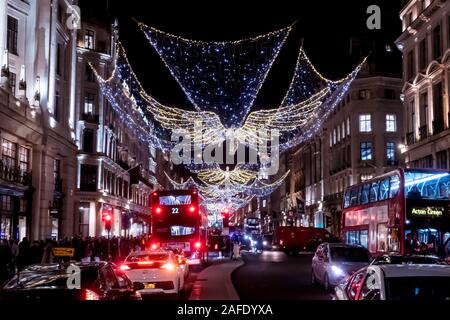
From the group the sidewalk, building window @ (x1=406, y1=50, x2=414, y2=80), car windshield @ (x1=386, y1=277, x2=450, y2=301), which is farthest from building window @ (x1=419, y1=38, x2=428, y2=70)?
car windshield @ (x1=386, y1=277, x2=450, y2=301)

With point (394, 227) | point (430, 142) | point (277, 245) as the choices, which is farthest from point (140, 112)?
point (394, 227)

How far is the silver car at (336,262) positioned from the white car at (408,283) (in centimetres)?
1107

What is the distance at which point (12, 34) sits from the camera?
3434 centimetres

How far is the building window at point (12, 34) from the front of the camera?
3397 centimetres

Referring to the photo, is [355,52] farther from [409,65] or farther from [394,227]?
[394,227]

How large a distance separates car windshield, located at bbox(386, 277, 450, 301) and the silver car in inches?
457

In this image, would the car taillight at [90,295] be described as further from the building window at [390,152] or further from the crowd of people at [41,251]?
the building window at [390,152]

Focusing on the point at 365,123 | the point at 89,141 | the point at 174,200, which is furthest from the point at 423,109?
the point at 89,141

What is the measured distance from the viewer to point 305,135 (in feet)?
293

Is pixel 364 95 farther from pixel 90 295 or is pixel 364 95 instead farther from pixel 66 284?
pixel 90 295

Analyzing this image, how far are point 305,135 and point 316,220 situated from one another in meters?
11.6

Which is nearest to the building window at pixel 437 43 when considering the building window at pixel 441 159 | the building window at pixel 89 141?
the building window at pixel 441 159

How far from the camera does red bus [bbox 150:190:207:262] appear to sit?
34500 millimetres

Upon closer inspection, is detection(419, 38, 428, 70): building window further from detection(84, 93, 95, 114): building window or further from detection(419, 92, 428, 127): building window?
detection(84, 93, 95, 114): building window
